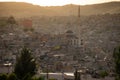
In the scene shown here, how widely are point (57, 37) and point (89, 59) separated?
14.7 metres

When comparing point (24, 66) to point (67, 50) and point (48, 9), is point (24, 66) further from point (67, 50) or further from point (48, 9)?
point (48, 9)

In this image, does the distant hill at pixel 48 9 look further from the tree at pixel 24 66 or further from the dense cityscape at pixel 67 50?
the tree at pixel 24 66

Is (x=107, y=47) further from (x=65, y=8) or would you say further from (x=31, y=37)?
(x=65, y=8)

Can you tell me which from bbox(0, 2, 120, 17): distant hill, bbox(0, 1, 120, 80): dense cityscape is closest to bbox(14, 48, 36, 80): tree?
bbox(0, 1, 120, 80): dense cityscape

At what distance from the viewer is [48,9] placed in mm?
111500

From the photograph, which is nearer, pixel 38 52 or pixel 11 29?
pixel 38 52

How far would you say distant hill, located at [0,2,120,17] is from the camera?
104 m

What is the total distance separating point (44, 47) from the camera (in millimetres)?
47031

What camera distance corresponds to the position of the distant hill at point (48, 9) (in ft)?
341

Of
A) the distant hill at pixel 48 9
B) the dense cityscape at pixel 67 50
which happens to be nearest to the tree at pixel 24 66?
the dense cityscape at pixel 67 50

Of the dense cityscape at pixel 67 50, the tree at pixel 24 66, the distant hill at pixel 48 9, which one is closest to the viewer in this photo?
the tree at pixel 24 66

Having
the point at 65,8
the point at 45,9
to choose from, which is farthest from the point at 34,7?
the point at 65,8

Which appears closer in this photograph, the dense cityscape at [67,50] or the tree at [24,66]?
the tree at [24,66]

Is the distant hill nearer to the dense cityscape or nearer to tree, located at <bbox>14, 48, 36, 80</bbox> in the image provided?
the dense cityscape
